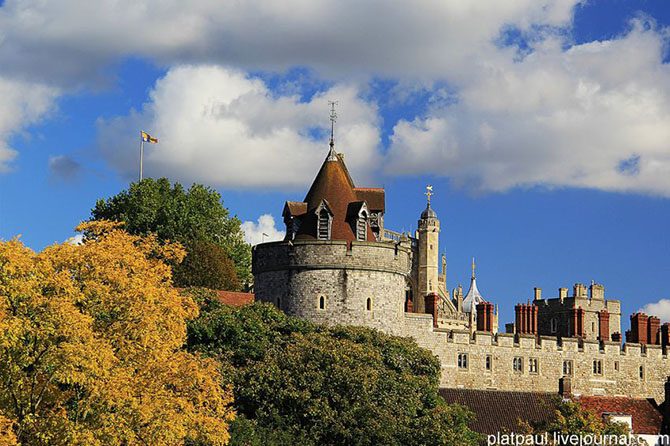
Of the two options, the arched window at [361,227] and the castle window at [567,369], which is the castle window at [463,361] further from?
the arched window at [361,227]

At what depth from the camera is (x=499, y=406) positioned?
5781 cm

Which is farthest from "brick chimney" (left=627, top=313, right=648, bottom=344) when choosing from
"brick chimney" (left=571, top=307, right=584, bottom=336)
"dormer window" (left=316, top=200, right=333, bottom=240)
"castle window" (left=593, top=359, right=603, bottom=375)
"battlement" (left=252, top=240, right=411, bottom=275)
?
"dormer window" (left=316, top=200, right=333, bottom=240)

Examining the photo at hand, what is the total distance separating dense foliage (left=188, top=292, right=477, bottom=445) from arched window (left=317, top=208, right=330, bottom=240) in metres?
4.87

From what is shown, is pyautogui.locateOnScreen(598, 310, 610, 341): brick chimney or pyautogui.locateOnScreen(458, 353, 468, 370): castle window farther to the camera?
pyautogui.locateOnScreen(598, 310, 610, 341): brick chimney

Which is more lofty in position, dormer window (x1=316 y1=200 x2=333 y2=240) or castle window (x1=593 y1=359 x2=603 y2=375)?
dormer window (x1=316 y1=200 x2=333 y2=240)

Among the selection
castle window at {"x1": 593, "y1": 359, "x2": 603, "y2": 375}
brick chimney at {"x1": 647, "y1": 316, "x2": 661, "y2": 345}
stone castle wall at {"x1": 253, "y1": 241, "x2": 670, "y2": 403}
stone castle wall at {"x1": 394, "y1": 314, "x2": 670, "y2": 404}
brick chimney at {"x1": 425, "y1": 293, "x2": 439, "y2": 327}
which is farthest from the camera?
brick chimney at {"x1": 647, "y1": 316, "x2": 661, "y2": 345}

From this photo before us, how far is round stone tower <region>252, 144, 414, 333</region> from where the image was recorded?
56.4 meters

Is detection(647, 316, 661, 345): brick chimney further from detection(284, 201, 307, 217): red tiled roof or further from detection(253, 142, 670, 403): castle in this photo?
detection(284, 201, 307, 217): red tiled roof

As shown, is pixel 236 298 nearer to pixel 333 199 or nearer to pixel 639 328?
pixel 333 199

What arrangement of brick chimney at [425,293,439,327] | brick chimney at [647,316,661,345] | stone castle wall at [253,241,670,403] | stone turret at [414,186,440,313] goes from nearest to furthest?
1. stone castle wall at [253,241,670,403]
2. brick chimney at [425,293,439,327]
3. brick chimney at [647,316,661,345]
4. stone turret at [414,186,440,313]

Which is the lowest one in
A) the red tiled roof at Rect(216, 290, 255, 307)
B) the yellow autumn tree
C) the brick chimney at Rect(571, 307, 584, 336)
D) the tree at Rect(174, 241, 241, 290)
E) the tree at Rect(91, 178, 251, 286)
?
the yellow autumn tree

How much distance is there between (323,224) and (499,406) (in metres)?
10.9

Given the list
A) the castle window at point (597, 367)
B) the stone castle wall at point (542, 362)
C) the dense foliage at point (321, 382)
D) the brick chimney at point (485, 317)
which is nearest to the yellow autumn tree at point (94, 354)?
the dense foliage at point (321, 382)

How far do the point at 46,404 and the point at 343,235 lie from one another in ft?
76.2
